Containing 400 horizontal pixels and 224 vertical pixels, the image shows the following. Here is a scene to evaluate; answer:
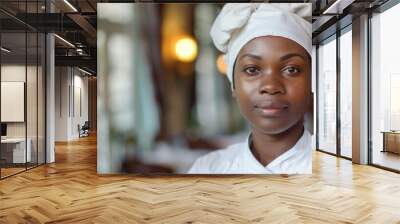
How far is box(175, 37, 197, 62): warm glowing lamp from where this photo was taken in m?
6.38

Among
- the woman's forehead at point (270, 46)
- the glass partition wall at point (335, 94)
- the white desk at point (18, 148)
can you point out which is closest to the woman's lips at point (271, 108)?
the woman's forehead at point (270, 46)

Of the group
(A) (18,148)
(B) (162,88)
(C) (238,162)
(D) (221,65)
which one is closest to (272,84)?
(D) (221,65)

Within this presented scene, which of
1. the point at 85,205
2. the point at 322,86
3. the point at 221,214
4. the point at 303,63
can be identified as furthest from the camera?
the point at 322,86

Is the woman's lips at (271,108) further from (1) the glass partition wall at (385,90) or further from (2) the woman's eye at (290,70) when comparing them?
(1) the glass partition wall at (385,90)

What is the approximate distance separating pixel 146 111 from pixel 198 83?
3.27 feet

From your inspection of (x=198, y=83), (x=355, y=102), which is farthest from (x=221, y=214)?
(x=355, y=102)

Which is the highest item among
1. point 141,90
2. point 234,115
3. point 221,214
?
point 141,90

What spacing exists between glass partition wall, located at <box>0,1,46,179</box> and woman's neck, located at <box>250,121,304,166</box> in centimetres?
430

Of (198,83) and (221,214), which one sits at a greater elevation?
(198,83)

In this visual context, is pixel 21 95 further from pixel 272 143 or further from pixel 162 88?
pixel 272 143

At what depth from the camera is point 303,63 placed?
626 centimetres

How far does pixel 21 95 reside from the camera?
713cm

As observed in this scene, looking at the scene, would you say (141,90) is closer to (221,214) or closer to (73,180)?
(73,180)

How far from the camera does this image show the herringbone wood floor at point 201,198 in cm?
403
